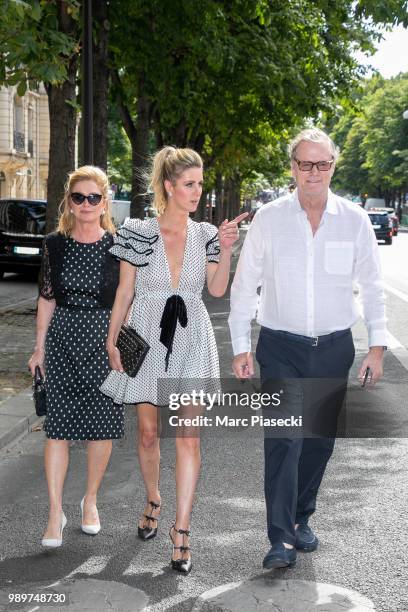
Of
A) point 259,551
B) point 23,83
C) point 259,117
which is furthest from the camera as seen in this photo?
point 259,117

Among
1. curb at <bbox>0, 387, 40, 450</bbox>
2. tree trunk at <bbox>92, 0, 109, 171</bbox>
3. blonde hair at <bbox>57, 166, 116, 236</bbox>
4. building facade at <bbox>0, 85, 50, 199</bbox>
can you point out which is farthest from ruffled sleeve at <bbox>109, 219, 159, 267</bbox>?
building facade at <bbox>0, 85, 50, 199</bbox>

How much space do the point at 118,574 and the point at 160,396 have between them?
78 cm

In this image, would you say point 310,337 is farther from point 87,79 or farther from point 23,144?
point 23,144

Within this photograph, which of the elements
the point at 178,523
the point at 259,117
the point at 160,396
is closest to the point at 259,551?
the point at 178,523

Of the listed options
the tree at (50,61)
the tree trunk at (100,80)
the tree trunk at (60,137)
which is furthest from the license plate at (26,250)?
the tree trunk at (60,137)

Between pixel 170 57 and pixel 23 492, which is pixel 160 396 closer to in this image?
pixel 23 492

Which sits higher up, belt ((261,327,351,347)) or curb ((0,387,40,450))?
belt ((261,327,351,347))

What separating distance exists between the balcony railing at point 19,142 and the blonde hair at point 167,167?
47141 millimetres

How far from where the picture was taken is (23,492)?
5652 millimetres

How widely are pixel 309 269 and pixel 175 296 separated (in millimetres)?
607

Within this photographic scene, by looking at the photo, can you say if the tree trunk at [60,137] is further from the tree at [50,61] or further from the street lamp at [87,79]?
the street lamp at [87,79]

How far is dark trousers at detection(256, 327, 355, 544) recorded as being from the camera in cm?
427

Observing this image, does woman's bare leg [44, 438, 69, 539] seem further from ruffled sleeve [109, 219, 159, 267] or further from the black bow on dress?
ruffled sleeve [109, 219, 159, 267]

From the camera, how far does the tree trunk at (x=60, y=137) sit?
1270cm
